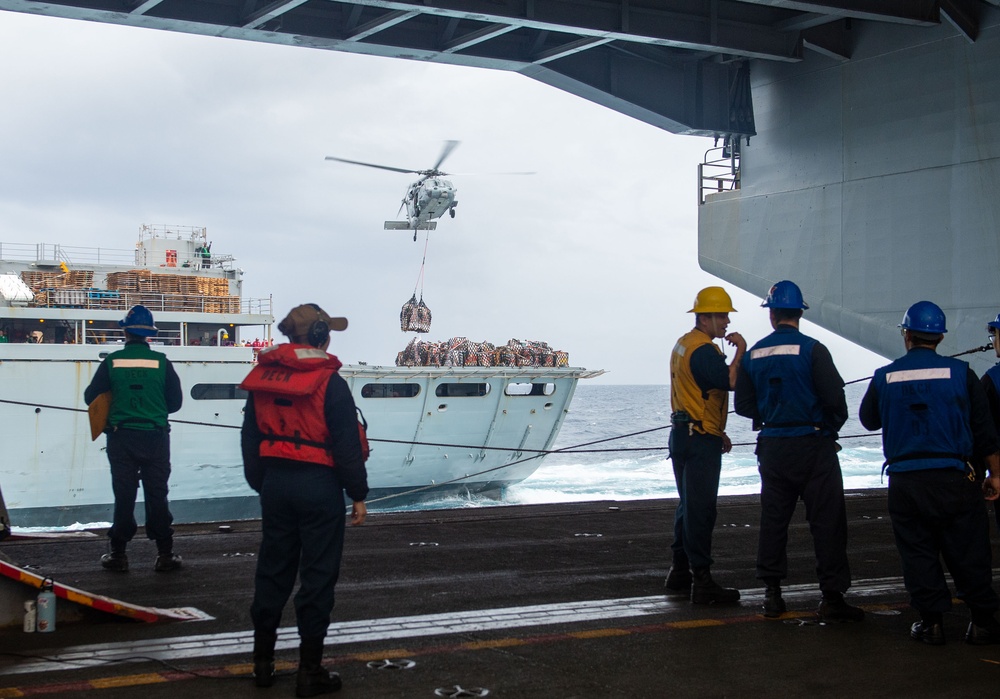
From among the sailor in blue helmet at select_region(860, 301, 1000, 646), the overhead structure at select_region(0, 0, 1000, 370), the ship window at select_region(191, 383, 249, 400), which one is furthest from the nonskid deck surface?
the ship window at select_region(191, 383, 249, 400)

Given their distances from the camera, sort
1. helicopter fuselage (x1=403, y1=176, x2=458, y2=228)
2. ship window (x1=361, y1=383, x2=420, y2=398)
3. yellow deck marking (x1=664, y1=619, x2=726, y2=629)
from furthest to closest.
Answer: helicopter fuselage (x1=403, y1=176, x2=458, y2=228)
ship window (x1=361, y1=383, x2=420, y2=398)
yellow deck marking (x1=664, y1=619, x2=726, y2=629)

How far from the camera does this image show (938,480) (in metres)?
5.21

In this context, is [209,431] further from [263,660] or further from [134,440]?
[263,660]

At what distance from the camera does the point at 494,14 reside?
12594 mm

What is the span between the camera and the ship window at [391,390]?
28188 millimetres

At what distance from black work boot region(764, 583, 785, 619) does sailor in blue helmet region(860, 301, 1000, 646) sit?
2.42 feet

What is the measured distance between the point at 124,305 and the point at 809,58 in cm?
1980

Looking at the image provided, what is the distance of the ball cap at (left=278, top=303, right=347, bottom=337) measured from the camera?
14.9ft

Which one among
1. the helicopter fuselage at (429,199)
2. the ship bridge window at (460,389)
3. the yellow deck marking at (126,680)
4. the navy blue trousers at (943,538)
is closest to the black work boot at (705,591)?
the navy blue trousers at (943,538)

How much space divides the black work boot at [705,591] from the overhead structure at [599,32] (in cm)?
811

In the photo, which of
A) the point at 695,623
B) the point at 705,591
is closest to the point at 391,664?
the point at 695,623

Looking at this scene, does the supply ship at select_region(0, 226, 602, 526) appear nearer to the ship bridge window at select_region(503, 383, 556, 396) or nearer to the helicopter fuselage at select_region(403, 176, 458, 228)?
the ship bridge window at select_region(503, 383, 556, 396)

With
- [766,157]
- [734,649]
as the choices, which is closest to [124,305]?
[766,157]

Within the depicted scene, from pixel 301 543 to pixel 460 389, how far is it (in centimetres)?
2501
